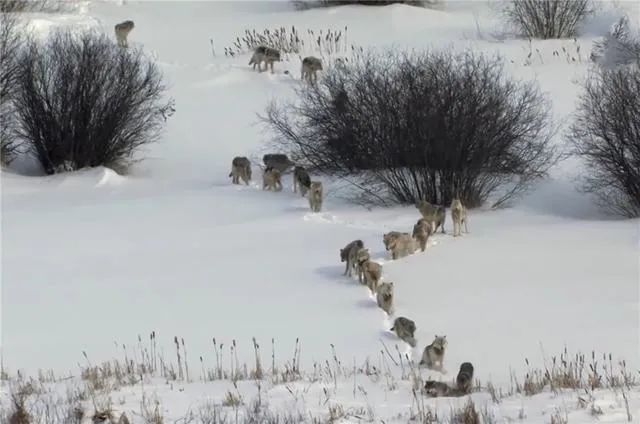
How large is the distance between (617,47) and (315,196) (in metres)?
15.2

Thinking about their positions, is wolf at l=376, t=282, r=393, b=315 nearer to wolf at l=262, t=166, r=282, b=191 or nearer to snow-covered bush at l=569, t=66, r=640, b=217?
snow-covered bush at l=569, t=66, r=640, b=217

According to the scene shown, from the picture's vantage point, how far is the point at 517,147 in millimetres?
22891

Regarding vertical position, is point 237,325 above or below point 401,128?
below

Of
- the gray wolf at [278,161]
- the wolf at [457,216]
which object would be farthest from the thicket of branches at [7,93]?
the wolf at [457,216]

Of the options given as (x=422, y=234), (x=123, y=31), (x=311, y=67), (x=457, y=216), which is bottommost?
(x=422, y=234)

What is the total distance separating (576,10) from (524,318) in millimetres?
26041

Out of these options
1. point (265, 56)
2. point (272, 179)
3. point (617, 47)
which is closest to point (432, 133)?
point (272, 179)

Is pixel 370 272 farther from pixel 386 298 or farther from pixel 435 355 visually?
pixel 435 355

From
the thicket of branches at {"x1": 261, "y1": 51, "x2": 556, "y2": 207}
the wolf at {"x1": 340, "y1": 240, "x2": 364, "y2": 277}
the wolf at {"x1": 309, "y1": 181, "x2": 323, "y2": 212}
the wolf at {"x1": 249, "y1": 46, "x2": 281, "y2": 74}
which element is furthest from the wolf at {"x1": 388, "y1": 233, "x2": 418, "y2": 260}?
the wolf at {"x1": 249, "y1": 46, "x2": 281, "y2": 74}

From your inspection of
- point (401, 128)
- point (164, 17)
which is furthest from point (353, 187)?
point (164, 17)

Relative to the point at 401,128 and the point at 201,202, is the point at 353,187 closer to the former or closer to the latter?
the point at 401,128

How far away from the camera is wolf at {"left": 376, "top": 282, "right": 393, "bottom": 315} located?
14.0m

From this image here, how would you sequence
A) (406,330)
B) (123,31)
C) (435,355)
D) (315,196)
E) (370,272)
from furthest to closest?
(123,31)
(315,196)
(370,272)
(406,330)
(435,355)

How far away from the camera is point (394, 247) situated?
16719mm
